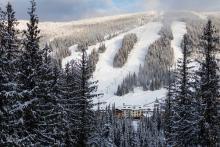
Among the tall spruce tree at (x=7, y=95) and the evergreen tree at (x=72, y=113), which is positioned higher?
the tall spruce tree at (x=7, y=95)

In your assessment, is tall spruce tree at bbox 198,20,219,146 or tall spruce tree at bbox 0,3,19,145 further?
tall spruce tree at bbox 198,20,219,146

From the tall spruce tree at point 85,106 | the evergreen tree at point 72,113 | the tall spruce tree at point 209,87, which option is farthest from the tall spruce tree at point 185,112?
the evergreen tree at point 72,113

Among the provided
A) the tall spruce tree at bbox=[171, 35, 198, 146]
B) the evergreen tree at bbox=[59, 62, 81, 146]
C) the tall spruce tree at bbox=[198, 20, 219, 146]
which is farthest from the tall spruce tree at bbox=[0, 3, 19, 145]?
the tall spruce tree at bbox=[171, 35, 198, 146]

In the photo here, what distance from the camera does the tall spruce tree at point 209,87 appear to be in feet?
119

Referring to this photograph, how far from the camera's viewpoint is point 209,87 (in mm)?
36500

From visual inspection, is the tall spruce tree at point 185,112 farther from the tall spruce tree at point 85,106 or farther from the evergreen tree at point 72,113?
the evergreen tree at point 72,113

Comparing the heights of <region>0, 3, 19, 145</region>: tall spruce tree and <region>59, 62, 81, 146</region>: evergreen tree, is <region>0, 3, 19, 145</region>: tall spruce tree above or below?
above

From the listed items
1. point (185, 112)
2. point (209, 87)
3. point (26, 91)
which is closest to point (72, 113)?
point (185, 112)

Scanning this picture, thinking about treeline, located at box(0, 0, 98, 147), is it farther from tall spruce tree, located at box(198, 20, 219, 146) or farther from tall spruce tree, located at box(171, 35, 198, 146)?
tall spruce tree, located at box(198, 20, 219, 146)

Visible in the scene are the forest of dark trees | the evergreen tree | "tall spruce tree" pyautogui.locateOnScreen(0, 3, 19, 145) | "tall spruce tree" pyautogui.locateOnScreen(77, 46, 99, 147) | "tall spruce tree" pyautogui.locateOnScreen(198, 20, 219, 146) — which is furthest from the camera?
"tall spruce tree" pyautogui.locateOnScreen(77, 46, 99, 147)

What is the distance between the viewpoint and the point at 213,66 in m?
36.6

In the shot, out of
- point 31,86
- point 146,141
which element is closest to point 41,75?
point 31,86

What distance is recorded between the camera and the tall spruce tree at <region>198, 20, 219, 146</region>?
119 ft

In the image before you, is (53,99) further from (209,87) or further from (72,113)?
(209,87)
